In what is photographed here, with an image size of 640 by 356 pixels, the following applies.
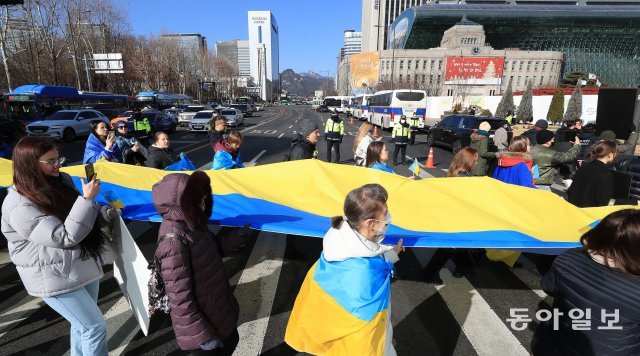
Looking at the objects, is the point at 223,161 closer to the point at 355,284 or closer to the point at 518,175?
the point at 355,284

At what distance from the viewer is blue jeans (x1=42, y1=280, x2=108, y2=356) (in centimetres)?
228

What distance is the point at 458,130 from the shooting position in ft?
49.8

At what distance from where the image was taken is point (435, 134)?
1747cm

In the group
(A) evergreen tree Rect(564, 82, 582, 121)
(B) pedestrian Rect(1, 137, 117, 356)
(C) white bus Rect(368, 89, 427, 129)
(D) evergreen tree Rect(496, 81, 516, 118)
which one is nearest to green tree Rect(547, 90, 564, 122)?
(A) evergreen tree Rect(564, 82, 582, 121)

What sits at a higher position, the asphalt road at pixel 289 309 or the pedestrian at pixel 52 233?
the pedestrian at pixel 52 233

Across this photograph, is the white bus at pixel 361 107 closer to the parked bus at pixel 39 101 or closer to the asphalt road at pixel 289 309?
the parked bus at pixel 39 101

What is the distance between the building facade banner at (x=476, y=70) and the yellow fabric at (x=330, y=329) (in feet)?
259

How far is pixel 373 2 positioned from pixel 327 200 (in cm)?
17005

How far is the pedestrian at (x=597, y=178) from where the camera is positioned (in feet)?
14.0

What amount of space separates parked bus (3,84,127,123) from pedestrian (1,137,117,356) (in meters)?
25.9

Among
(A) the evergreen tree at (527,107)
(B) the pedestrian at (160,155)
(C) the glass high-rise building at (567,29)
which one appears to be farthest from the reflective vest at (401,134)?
(C) the glass high-rise building at (567,29)

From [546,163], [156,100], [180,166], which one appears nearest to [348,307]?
[180,166]

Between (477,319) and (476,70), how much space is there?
8721 cm

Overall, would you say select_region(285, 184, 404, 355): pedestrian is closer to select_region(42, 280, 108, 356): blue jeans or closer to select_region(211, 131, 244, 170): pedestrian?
select_region(42, 280, 108, 356): blue jeans
